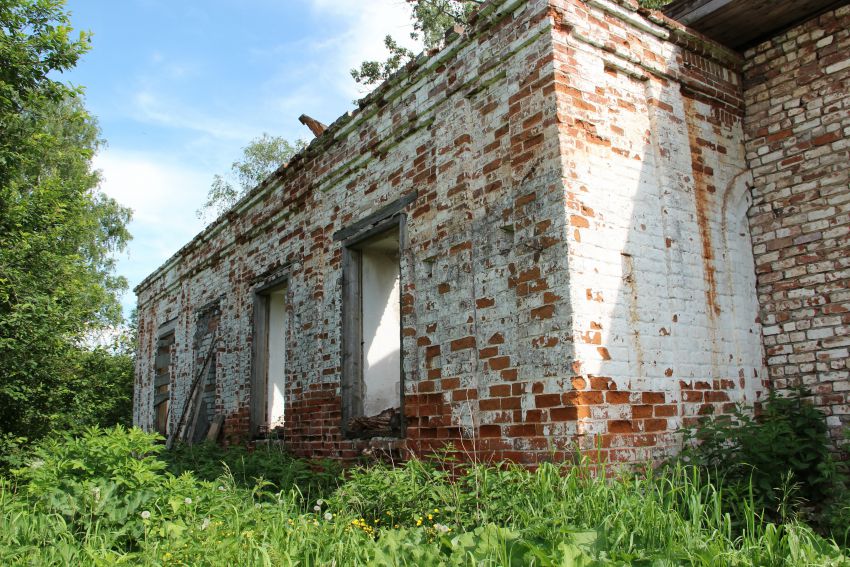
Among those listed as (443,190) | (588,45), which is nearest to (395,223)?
(443,190)

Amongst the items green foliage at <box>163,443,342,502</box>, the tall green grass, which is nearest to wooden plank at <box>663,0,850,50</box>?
the tall green grass

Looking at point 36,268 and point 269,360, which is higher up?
point 36,268

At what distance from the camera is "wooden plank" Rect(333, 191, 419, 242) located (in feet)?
19.3

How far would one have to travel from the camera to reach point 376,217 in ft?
20.8

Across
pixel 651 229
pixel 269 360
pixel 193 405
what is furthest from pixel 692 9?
pixel 193 405

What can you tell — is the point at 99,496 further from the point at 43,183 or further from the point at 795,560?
the point at 43,183

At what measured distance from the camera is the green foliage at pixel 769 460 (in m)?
3.98

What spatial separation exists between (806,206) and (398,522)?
3.98 metres

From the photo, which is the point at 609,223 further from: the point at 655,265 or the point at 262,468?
the point at 262,468

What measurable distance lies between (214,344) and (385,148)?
5499mm

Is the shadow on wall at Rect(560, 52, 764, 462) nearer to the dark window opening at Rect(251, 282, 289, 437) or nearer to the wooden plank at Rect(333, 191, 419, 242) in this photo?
the wooden plank at Rect(333, 191, 419, 242)

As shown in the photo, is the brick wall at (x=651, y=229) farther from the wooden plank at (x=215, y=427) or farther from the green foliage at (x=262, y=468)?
the wooden plank at (x=215, y=427)

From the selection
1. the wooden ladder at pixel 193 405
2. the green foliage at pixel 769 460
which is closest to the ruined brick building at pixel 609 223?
the green foliage at pixel 769 460

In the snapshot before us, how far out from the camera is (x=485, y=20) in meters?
5.12
